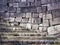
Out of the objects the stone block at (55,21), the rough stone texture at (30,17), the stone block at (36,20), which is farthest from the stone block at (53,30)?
the stone block at (36,20)

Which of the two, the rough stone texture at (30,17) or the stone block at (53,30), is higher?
the rough stone texture at (30,17)

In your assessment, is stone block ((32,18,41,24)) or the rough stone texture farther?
stone block ((32,18,41,24))

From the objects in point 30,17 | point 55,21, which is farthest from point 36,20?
point 55,21

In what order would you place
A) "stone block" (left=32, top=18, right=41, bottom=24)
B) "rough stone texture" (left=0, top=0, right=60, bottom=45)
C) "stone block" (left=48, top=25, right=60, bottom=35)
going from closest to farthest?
"stone block" (left=48, top=25, right=60, bottom=35)
"rough stone texture" (left=0, top=0, right=60, bottom=45)
"stone block" (left=32, top=18, right=41, bottom=24)

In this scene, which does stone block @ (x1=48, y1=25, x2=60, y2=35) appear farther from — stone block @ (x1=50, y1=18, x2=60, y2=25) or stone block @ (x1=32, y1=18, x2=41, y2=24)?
stone block @ (x1=32, y1=18, x2=41, y2=24)

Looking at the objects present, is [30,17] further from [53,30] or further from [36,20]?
[53,30]

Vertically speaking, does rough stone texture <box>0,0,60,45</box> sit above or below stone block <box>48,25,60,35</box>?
above

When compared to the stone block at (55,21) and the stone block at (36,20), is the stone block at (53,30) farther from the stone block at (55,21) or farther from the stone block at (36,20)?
the stone block at (36,20)

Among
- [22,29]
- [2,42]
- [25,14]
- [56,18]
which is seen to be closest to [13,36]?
[2,42]

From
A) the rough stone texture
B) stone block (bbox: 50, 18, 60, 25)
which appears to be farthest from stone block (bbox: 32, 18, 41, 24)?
stone block (bbox: 50, 18, 60, 25)

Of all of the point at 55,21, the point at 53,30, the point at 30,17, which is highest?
the point at 30,17

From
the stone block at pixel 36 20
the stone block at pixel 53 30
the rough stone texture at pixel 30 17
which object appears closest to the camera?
the stone block at pixel 53 30

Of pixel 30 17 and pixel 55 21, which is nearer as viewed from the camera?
pixel 55 21
